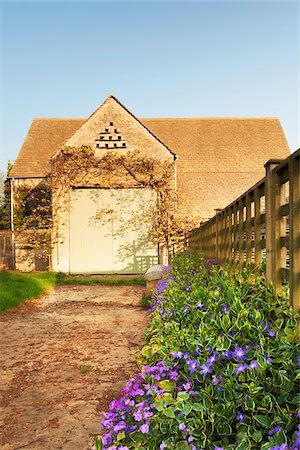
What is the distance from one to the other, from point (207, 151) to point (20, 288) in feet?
40.2

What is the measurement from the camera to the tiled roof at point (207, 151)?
18109 mm

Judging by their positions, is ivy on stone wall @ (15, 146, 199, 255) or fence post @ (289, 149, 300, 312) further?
ivy on stone wall @ (15, 146, 199, 255)

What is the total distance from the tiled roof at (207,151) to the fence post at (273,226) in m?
13.5

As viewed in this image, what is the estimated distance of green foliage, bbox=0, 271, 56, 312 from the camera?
922cm

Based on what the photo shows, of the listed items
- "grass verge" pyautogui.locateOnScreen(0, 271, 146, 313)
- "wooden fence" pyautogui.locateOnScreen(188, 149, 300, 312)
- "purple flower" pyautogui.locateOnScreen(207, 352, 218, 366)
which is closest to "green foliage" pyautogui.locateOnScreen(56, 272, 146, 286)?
"grass verge" pyautogui.locateOnScreen(0, 271, 146, 313)

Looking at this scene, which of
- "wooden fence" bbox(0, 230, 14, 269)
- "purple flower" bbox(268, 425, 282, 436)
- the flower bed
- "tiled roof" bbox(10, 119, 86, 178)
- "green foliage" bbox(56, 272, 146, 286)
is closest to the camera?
"purple flower" bbox(268, 425, 282, 436)

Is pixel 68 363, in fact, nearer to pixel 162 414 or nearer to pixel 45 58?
pixel 162 414

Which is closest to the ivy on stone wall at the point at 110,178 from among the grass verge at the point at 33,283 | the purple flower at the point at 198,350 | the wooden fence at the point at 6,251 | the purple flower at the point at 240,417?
the grass verge at the point at 33,283

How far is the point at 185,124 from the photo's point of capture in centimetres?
2161

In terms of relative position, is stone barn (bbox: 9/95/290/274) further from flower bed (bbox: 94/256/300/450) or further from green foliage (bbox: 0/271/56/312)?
flower bed (bbox: 94/256/300/450)

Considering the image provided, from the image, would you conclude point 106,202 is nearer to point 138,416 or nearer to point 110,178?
point 110,178

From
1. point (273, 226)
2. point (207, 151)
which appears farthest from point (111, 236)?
point (273, 226)

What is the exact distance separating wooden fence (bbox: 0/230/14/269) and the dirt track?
300 inches

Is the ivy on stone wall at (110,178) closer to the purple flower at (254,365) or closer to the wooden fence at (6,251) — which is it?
the wooden fence at (6,251)
